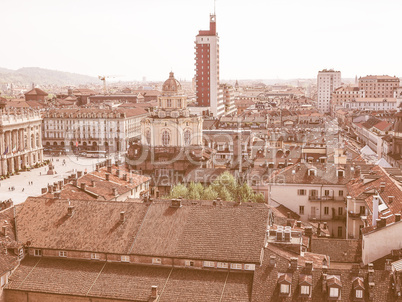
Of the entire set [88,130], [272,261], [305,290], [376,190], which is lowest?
[305,290]

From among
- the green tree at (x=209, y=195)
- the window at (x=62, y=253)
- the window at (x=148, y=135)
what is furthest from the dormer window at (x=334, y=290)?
the window at (x=148, y=135)

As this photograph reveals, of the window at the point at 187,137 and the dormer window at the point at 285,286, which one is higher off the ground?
the window at the point at 187,137

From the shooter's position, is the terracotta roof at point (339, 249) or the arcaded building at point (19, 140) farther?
the arcaded building at point (19, 140)

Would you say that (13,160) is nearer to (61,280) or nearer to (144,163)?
(144,163)

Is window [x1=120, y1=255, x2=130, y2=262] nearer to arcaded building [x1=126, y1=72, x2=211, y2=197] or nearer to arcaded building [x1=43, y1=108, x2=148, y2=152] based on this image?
arcaded building [x1=126, y1=72, x2=211, y2=197]

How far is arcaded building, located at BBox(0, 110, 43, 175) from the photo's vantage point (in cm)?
14050

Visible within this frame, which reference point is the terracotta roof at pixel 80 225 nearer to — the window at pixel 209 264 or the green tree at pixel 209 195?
the window at pixel 209 264

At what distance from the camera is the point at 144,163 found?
10712 centimetres

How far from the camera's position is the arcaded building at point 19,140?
140 meters

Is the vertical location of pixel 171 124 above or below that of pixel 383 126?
above

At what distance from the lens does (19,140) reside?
15012 centimetres

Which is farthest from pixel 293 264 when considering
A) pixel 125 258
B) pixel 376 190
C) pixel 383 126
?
pixel 383 126

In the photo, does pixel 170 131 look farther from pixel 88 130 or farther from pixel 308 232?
pixel 308 232

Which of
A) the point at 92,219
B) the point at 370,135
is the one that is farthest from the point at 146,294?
the point at 370,135
